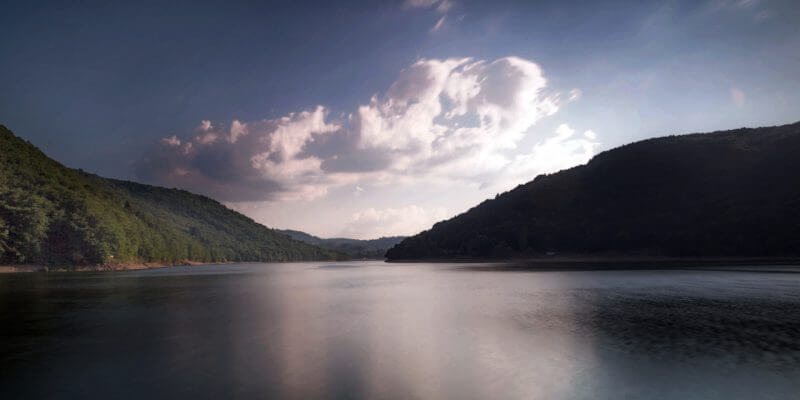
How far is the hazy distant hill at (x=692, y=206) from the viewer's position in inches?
5167

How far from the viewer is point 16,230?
104 meters

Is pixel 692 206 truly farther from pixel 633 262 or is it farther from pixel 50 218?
pixel 50 218

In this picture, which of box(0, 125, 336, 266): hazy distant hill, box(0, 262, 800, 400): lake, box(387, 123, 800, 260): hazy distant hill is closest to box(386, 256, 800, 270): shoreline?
box(387, 123, 800, 260): hazy distant hill

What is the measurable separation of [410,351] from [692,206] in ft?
561

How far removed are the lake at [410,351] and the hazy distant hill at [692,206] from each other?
121 metres

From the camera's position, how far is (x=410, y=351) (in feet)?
62.7

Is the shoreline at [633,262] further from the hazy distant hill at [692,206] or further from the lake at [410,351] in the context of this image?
the lake at [410,351]

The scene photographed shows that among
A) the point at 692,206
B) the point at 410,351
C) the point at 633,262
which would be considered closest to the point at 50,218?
the point at 410,351

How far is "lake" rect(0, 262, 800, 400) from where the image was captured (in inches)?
529

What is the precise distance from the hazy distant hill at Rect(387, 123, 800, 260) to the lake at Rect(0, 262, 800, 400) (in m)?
121

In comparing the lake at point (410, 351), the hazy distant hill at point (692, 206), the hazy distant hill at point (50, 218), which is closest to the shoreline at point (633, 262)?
the hazy distant hill at point (692, 206)

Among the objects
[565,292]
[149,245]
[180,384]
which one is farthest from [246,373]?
[149,245]

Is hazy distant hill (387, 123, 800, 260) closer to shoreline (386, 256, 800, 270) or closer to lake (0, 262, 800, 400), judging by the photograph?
shoreline (386, 256, 800, 270)

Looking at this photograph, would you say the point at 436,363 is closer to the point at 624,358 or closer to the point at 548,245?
the point at 624,358
